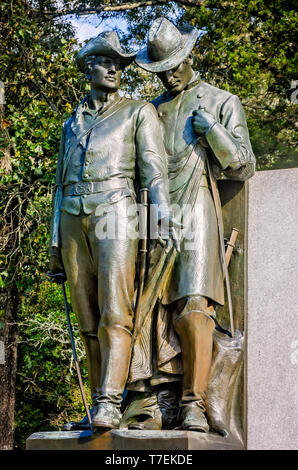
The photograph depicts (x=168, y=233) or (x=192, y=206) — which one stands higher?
(x=192, y=206)

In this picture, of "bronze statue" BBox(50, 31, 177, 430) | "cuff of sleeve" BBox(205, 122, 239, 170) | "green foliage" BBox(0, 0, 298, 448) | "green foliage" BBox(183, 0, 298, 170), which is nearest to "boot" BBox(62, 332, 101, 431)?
"bronze statue" BBox(50, 31, 177, 430)

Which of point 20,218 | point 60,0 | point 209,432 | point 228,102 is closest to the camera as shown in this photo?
point 209,432

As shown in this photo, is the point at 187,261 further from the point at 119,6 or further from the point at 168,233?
the point at 119,6

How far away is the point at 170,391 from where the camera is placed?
696cm

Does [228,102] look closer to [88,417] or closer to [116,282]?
[116,282]

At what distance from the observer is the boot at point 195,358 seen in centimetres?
668

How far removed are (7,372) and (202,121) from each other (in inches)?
352

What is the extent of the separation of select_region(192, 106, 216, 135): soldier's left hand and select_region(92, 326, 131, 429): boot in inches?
61.7

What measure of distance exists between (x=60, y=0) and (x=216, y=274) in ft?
39.8

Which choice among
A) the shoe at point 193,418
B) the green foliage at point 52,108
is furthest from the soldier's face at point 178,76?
the green foliage at point 52,108

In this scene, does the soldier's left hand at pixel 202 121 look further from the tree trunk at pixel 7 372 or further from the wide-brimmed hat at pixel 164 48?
the tree trunk at pixel 7 372

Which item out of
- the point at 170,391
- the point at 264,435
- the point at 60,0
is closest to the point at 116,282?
the point at 170,391

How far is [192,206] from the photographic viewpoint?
7059mm

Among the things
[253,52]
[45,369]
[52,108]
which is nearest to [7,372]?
[45,369]
